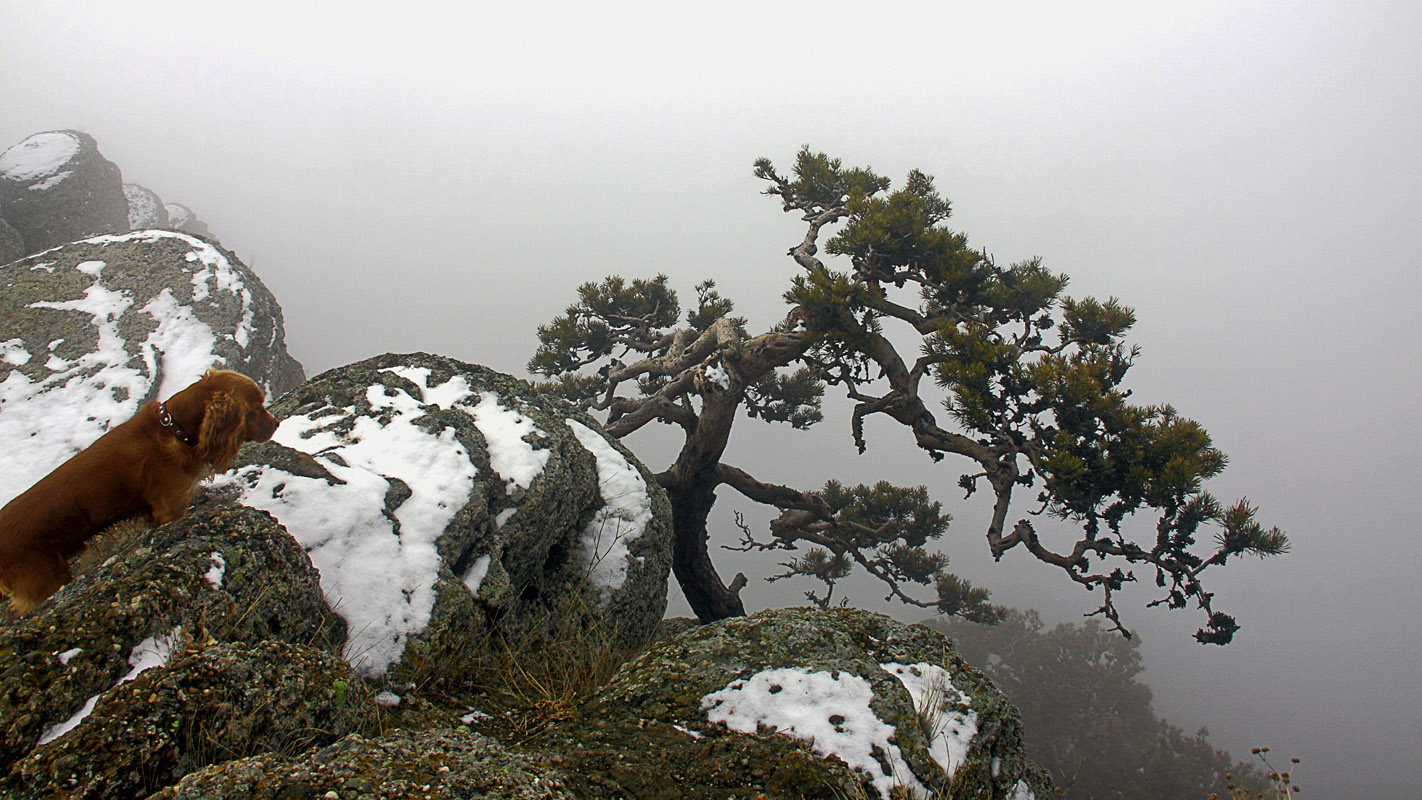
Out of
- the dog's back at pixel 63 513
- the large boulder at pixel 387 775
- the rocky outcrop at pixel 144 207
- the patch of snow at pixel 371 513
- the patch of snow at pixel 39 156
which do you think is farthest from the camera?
the rocky outcrop at pixel 144 207

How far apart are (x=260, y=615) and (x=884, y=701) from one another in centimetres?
258

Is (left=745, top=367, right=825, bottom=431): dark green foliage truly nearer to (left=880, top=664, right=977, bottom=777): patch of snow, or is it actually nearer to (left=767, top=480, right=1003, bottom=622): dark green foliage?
(left=767, top=480, right=1003, bottom=622): dark green foliage

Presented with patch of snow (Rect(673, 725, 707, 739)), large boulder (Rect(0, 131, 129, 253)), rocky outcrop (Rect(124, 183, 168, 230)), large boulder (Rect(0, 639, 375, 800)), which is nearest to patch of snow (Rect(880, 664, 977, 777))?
patch of snow (Rect(673, 725, 707, 739))

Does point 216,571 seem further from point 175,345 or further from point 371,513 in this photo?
point 175,345

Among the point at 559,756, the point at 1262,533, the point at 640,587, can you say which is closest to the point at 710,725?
the point at 559,756

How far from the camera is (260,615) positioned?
8.79ft

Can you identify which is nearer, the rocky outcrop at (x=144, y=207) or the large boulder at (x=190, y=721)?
the large boulder at (x=190, y=721)

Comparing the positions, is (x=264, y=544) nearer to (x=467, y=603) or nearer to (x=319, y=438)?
(x=467, y=603)

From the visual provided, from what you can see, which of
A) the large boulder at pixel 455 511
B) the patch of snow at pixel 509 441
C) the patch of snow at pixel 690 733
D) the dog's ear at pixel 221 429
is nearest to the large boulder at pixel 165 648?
the dog's ear at pixel 221 429

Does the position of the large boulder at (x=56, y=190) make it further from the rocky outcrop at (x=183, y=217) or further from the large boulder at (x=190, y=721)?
the large boulder at (x=190, y=721)

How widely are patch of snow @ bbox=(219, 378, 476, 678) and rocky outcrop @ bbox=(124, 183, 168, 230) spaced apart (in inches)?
1166

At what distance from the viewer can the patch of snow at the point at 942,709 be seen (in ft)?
8.24

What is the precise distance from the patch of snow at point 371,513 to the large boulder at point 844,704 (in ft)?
4.35

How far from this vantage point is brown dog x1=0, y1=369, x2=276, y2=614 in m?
2.75
